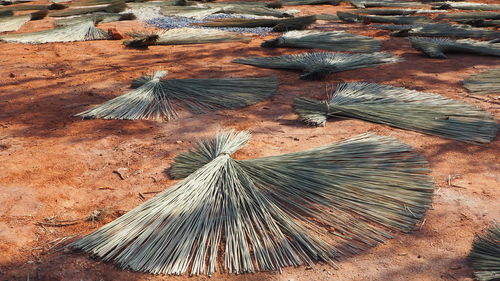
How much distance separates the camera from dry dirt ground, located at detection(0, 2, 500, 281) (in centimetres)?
176

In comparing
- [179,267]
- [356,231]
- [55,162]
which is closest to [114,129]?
[55,162]

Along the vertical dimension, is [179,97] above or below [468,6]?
below

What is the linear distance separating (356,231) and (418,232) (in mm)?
243

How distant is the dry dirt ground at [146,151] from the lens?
1.76 meters

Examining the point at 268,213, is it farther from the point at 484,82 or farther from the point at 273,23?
the point at 273,23

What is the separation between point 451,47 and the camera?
4676mm

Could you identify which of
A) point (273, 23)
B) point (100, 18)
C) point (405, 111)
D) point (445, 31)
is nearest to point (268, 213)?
point (405, 111)

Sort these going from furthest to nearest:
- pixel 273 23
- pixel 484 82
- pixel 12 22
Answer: pixel 12 22 < pixel 273 23 < pixel 484 82

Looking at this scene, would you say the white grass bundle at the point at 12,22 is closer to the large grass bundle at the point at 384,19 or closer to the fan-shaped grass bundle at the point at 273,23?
the fan-shaped grass bundle at the point at 273,23

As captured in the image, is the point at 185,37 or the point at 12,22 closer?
the point at 185,37

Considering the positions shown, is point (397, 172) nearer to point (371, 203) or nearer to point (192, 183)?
A: point (371, 203)

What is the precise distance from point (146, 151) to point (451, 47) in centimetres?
330

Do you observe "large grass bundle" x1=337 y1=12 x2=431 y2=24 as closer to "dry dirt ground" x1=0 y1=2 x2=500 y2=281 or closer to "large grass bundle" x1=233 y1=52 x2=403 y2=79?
"dry dirt ground" x1=0 y1=2 x2=500 y2=281

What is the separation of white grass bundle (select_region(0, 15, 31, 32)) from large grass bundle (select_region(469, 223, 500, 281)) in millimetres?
6160
